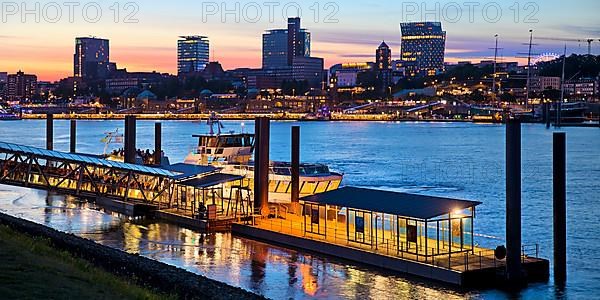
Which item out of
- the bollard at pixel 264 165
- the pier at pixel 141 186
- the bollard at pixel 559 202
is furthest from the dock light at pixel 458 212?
the pier at pixel 141 186

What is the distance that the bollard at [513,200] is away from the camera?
21359 mm

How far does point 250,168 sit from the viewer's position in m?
38.3

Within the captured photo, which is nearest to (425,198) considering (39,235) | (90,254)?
(90,254)

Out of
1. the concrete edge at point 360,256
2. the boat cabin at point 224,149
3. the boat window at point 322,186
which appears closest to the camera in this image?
the concrete edge at point 360,256

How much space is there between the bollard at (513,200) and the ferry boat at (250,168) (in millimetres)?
13453

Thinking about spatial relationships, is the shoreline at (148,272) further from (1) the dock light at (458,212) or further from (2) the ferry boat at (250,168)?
(2) the ferry boat at (250,168)

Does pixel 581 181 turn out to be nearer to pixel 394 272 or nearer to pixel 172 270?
pixel 394 272

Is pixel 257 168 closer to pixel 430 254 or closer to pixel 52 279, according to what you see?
pixel 430 254

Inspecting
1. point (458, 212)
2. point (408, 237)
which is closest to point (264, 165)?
point (408, 237)

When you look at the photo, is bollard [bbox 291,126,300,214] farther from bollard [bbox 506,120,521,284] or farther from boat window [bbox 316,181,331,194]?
bollard [bbox 506,120,521,284]

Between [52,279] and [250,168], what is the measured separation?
78.1ft

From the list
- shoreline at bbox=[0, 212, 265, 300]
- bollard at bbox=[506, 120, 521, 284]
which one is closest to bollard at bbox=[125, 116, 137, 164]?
shoreline at bbox=[0, 212, 265, 300]

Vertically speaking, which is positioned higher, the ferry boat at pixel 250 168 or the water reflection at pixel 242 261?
the ferry boat at pixel 250 168

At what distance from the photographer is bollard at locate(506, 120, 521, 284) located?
841 inches
